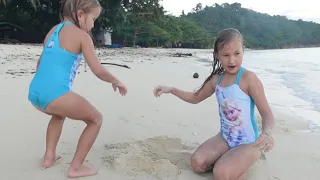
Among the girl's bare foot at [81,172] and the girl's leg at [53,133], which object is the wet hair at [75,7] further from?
the girl's bare foot at [81,172]

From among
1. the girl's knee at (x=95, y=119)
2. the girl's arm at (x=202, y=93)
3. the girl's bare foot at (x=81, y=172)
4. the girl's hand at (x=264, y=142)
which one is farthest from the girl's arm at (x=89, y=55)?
the girl's hand at (x=264, y=142)

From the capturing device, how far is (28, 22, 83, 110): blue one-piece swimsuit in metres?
2.19

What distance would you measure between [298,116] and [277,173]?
261cm

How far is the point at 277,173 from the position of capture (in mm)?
2426

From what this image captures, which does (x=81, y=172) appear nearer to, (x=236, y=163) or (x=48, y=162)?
(x=48, y=162)

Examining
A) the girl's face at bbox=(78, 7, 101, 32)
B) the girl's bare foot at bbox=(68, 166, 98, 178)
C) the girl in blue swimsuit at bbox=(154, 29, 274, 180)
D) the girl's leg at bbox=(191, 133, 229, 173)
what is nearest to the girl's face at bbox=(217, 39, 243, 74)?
the girl in blue swimsuit at bbox=(154, 29, 274, 180)

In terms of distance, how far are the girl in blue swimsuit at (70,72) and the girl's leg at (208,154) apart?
0.71 meters

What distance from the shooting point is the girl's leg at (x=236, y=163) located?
222 cm

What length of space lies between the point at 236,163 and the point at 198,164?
0.92 feet

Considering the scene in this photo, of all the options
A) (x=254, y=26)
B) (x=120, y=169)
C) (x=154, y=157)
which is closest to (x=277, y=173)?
(x=154, y=157)

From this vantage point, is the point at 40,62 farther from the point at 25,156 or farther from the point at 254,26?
the point at 254,26

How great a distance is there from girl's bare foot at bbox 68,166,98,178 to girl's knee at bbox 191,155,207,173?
688 millimetres

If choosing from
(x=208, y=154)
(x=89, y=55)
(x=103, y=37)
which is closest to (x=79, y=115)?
(x=89, y=55)

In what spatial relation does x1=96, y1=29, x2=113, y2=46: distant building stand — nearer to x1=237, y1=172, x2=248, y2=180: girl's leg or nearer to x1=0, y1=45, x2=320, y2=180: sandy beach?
x1=0, y1=45, x2=320, y2=180: sandy beach
